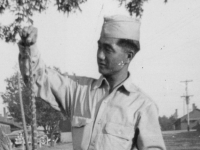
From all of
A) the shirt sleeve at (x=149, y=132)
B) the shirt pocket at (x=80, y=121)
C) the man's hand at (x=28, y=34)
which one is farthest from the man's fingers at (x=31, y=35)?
the shirt sleeve at (x=149, y=132)

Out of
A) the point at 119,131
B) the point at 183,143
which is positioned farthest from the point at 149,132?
the point at 183,143

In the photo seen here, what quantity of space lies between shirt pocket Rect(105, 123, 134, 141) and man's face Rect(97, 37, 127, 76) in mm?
287

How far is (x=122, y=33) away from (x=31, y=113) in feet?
2.28

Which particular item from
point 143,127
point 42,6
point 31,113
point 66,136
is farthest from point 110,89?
→ point 66,136

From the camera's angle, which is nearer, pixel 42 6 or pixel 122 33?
pixel 122 33

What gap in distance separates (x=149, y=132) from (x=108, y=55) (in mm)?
452

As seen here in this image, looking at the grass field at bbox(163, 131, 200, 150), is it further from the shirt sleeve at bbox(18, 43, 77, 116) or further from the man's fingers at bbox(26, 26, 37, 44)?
the man's fingers at bbox(26, 26, 37, 44)

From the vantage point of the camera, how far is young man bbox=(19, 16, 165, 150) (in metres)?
2.62

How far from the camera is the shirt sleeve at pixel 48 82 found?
2568 mm

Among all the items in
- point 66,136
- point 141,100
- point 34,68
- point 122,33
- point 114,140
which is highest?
point 122,33

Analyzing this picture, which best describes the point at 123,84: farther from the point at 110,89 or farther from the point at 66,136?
the point at 66,136

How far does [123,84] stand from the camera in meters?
2.75

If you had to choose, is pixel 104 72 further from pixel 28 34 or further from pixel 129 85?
pixel 28 34

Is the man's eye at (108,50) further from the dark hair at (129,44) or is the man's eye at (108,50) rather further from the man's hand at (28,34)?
the man's hand at (28,34)
